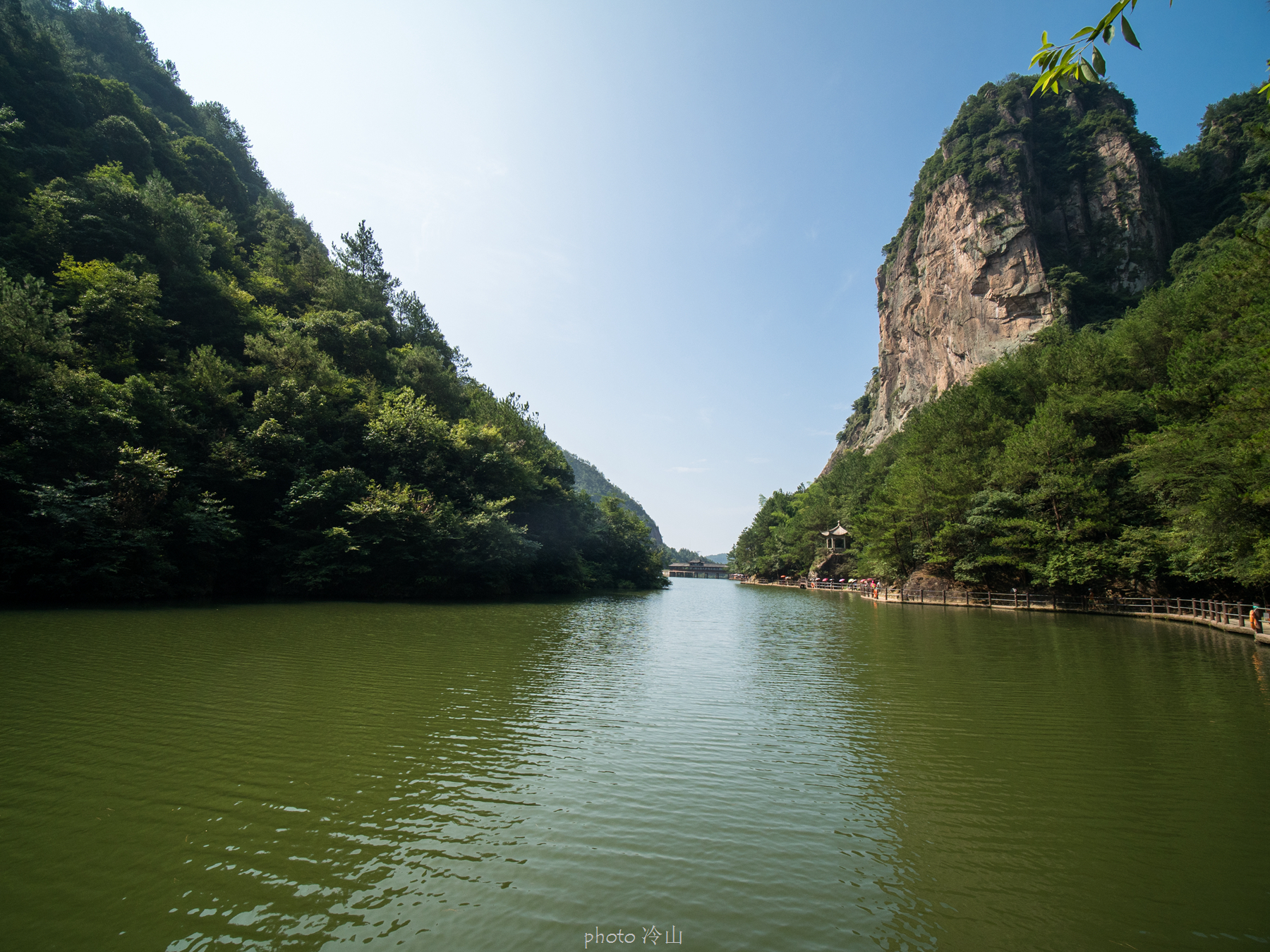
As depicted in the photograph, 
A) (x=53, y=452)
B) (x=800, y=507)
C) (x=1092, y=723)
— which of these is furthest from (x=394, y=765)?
(x=800, y=507)

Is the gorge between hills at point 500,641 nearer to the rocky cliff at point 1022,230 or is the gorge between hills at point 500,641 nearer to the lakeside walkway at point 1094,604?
the lakeside walkway at point 1094,604

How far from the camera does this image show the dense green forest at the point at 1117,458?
56.7 ft

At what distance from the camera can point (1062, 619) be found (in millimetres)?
24891

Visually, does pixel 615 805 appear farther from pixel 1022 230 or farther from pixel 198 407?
pixel 1022 230

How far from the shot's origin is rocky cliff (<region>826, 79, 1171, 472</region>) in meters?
58.3

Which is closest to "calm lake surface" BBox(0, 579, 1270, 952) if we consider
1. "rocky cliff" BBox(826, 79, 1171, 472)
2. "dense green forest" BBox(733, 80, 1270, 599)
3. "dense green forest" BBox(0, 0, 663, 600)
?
"dense green forest" BBox(733, 80, 1270, 599)

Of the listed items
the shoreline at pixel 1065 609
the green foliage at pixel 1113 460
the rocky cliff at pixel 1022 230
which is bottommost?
the shoreline at pixel 1065 609

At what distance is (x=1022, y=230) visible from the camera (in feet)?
197

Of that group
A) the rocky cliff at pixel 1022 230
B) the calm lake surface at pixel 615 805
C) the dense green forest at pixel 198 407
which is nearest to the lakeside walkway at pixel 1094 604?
the calm lake surface at pixel 615 805

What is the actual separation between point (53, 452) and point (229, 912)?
24657mm

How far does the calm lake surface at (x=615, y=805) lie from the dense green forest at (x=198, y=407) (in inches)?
427

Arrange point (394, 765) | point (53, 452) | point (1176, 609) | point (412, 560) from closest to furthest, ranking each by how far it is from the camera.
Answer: point (394, 765) < point (53, 452) < point (1176, 609) < point (412, 560)

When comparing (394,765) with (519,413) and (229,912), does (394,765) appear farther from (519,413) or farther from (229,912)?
(519,413)

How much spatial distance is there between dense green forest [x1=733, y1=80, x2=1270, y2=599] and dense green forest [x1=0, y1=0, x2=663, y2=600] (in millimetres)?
26452
